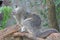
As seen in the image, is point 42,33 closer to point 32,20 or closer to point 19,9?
point 32,20

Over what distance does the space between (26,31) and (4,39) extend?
621 mm

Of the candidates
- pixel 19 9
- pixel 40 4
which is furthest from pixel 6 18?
pixel 19 9

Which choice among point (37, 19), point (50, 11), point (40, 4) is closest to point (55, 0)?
point (50, 11)

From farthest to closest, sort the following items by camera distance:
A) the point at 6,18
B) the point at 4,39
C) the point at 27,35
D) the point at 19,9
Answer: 1. the point at 6,18
2. the point at 19,9
3. the point at 4,39
4. the point at 27,35

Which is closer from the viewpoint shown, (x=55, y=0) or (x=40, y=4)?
(x=55, y=0)

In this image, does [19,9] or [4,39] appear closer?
[4,39]

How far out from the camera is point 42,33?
5016 millimetres

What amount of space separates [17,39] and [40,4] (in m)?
4.62

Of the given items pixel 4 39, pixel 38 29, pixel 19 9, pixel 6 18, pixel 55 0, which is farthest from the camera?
pixel 6 18

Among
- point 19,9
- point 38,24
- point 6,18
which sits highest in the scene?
point 19,9

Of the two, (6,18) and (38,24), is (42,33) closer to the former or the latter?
(38,24)

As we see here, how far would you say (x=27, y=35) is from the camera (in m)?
4.55

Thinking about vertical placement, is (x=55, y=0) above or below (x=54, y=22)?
above

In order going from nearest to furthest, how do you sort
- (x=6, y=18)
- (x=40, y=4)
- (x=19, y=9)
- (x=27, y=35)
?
(x=27, y=35), (x=19, y=9), (x=40, y=4), (x=6, y=18)
